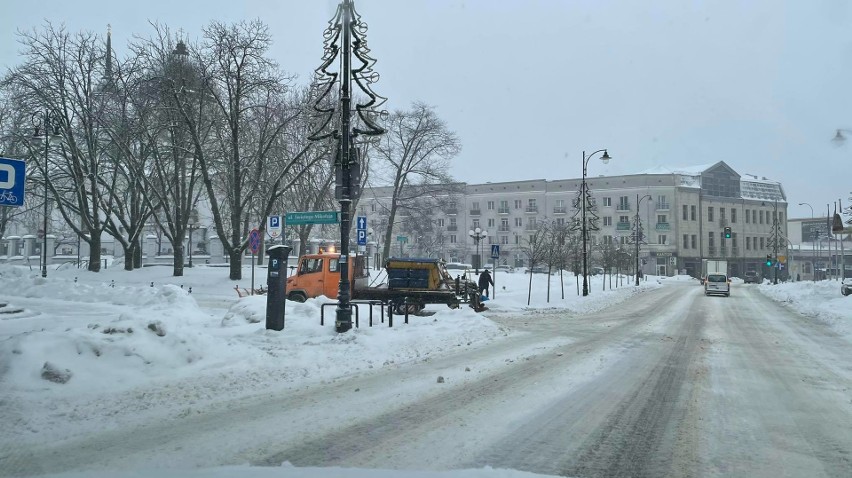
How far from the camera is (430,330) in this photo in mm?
13188

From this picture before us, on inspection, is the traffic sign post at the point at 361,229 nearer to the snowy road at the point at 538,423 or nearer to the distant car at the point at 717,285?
the snowy road at the point at 538,423

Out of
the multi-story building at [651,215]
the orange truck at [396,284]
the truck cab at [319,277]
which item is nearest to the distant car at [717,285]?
the orange truck at [396,284]

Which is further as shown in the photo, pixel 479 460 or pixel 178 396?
pixel 178 396

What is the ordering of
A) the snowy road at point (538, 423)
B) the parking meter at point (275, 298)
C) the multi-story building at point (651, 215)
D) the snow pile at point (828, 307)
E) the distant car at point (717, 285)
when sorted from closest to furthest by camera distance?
the snowy road at point (538, 423), the parking meter at point (275, 298), the snow pile at point (828, 307), the distant car at point (717, 285), the multi-story building at point (651, 215)

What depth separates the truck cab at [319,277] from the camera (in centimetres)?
2064

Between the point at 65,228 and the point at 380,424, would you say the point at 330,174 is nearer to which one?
the point at 380,424

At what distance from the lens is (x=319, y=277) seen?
68.3 feet

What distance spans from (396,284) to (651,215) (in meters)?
71.6

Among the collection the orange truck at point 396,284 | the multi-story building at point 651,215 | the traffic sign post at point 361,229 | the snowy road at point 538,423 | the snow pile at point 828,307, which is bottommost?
the snow pile at point 828,307

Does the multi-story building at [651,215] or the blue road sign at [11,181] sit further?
the multi-story building at [651,215]

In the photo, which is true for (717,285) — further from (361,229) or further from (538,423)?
(538,423)

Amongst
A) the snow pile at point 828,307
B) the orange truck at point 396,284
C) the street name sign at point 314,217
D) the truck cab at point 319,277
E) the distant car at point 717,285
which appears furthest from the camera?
the distant car at point 717,285

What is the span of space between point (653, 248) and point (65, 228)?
7636 centimetres

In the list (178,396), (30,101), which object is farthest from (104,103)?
(178,396)
